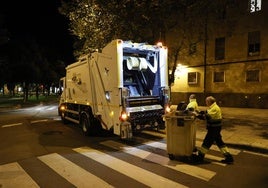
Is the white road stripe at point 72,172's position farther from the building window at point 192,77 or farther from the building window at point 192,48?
the building window at point 192,77

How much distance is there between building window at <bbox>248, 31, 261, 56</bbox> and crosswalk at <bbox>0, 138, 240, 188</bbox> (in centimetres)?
1484

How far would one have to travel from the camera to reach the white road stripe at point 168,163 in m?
6.19

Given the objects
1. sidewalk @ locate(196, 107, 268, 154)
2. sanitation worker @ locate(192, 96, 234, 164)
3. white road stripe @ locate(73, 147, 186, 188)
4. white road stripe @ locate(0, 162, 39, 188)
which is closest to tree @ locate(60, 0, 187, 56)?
sidewalk @ locate(196, 107, 268, 154)

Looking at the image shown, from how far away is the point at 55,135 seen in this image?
11.3 m

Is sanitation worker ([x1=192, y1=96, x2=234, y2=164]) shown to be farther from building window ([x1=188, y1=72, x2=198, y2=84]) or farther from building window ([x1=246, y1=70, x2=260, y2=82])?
building window ([x1=188, y1=72, x2=198, y2=84])

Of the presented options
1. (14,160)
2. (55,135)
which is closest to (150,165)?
(14,160)

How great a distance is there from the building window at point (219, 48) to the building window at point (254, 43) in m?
2.22

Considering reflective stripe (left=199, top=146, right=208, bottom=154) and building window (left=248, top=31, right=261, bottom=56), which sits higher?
building window (left=248, top=31, right=261, bottom=56)

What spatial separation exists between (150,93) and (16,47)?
1060 inches

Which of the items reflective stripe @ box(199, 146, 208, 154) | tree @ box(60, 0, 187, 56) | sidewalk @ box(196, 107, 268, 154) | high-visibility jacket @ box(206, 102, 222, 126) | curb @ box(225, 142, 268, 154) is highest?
tree @ box(60, 0, 187, 56)

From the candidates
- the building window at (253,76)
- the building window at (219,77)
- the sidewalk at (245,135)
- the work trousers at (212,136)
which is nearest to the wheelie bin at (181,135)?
the work trousers at (212,136)

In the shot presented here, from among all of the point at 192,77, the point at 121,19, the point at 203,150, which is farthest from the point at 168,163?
the point at 192,77

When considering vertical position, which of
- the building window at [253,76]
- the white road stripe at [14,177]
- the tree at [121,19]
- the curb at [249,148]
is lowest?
the white road stripe at [14,177]

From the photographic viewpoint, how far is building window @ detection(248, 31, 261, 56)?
20923 mm
